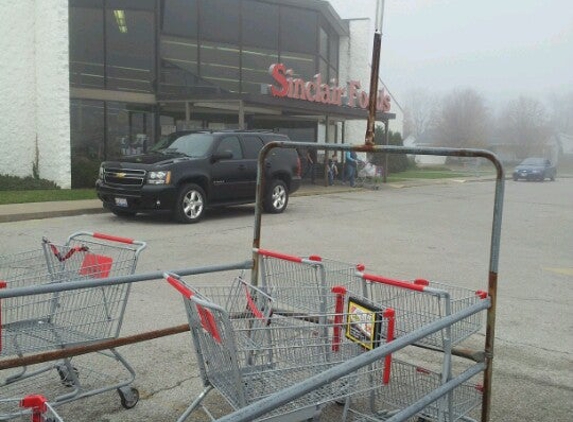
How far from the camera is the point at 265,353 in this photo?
317 cm

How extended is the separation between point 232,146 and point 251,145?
1.85 ft

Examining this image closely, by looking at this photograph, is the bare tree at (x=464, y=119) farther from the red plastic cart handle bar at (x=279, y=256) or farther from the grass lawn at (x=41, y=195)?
the red plastic cart handle bar at (x=279, y=256)

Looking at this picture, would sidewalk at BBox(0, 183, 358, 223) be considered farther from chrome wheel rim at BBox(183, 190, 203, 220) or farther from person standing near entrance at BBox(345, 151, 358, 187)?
person standing near entrance at BBox(345, 151, 358, 187)

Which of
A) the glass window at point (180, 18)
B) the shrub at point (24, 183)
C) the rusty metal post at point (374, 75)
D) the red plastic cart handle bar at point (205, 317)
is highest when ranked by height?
the glass window at point (180, 18)

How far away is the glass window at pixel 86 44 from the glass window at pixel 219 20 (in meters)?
4.72

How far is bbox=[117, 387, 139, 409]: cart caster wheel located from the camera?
3953 millimetres

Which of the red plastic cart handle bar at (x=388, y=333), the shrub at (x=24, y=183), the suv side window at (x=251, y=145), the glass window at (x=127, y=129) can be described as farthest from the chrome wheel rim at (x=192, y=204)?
the red plastic cart handle bar at (x=388, y=333)

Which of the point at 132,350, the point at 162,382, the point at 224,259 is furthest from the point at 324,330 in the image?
the point at 224,259

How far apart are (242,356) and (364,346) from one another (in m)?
0.67

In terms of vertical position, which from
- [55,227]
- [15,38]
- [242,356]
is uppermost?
[15,38]

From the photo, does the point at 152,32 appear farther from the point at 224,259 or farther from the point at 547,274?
the point at 547,274

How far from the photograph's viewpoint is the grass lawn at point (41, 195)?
15.1 meters

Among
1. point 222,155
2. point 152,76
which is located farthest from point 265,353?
point 152,76

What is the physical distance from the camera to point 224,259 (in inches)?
361
